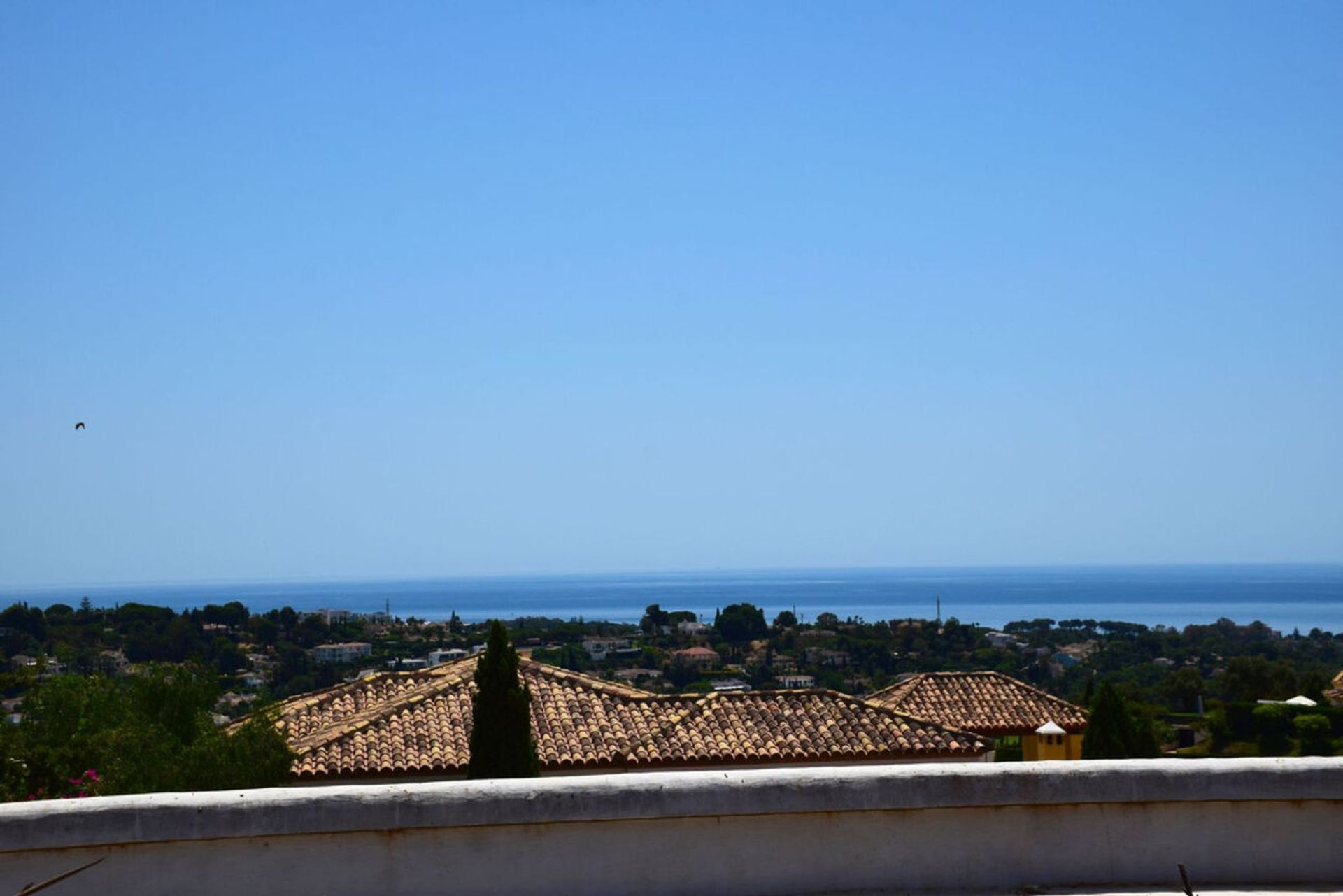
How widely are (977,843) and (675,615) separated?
120 metres

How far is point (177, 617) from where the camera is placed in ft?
167

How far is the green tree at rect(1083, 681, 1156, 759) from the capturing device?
1788cm

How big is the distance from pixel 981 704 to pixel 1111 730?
8378mm

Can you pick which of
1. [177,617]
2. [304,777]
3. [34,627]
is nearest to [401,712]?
[304,777]

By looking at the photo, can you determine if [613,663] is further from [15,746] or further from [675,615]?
[15,746]

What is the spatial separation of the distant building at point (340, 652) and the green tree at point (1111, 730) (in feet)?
142

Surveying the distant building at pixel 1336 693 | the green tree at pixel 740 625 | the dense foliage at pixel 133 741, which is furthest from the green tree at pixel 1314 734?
the green tree at pixel 740 625

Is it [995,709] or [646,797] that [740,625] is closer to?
[995,709]

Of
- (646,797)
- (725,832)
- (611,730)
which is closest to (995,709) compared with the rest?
(611,730)

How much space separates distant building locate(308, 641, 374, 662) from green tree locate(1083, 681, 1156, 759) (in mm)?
43272

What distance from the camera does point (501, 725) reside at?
1425 cm

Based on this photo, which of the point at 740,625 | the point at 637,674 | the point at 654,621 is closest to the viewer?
the point at 637,674

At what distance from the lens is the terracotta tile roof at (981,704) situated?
2525 cm

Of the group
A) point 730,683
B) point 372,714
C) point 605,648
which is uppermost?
point 372,714
